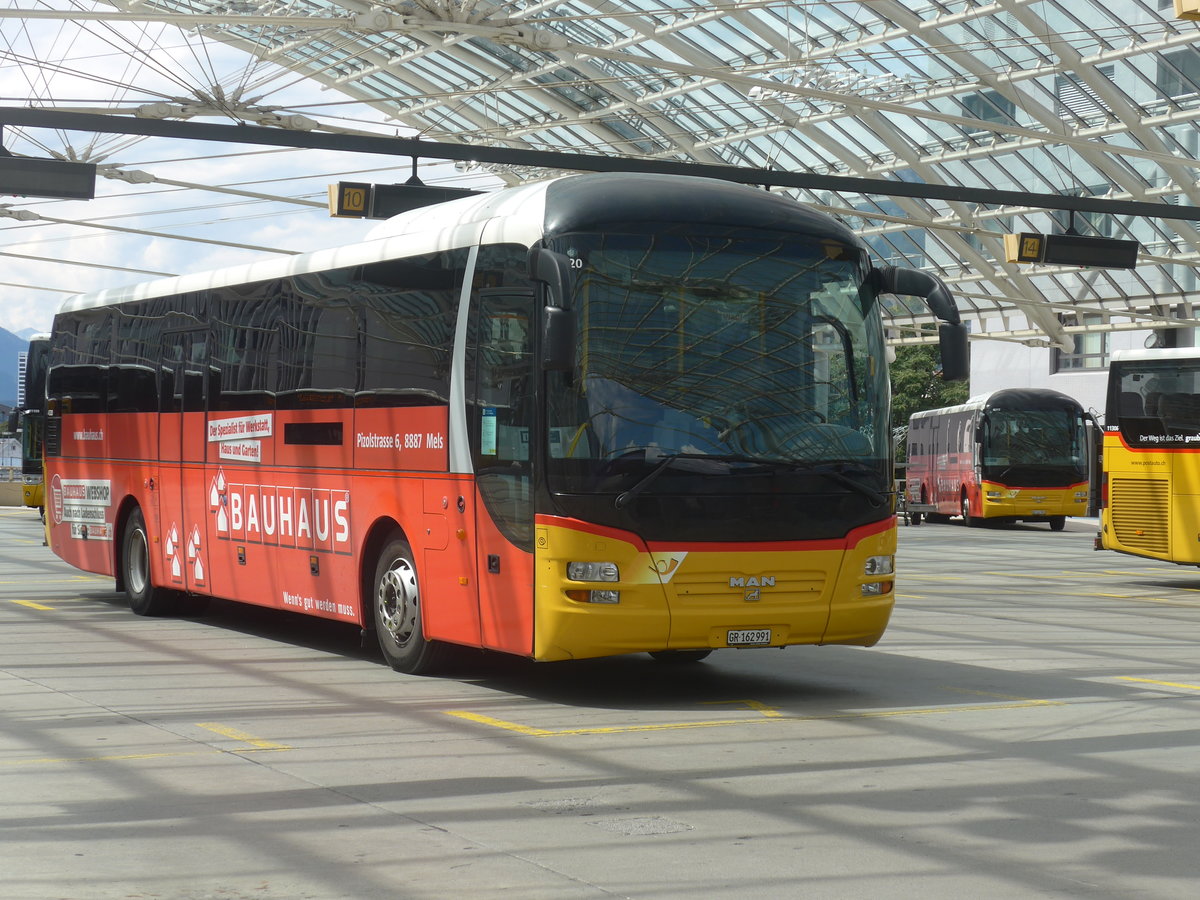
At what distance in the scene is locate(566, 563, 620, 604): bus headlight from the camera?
1044 centimetres

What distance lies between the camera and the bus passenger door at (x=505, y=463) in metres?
10.7

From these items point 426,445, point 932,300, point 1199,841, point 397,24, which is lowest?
point 1199,841

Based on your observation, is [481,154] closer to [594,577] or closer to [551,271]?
[551,271]

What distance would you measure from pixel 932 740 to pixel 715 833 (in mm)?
2809

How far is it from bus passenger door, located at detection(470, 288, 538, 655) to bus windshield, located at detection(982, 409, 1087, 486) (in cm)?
3489

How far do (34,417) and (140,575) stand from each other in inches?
904

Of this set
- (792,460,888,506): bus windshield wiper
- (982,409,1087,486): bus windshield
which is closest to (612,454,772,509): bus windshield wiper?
(792,460,888,506): bus windshield wiper

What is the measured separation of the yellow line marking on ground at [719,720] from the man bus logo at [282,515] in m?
3.06

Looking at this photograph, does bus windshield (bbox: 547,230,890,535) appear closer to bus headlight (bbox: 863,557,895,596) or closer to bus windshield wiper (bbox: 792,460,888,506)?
bus windshield wiper (bbox: 792,460,888,506)

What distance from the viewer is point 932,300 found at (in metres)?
11.4

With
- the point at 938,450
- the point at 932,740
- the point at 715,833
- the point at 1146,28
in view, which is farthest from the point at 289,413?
the point at 938,450

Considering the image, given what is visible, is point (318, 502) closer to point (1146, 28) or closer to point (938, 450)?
point (1146, 28)

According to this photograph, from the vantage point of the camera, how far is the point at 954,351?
11711mm

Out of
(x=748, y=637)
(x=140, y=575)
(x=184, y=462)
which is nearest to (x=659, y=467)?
(x=748, y=637)
